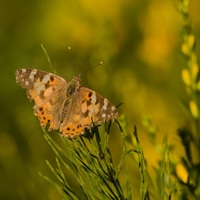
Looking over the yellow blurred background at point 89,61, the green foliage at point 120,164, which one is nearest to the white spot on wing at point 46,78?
the yellow blurred background at point 89,61

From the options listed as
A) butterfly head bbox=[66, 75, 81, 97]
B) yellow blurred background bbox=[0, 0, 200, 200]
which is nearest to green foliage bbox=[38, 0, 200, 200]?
butterfly head bbox=[66, 75, 81, 97]

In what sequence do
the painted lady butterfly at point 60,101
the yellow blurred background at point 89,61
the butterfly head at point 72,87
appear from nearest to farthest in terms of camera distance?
1. the painted lady butterfly at point 60,101
2. the butterfly head at point 72,87
3. the yellow blurred background at point 89,61

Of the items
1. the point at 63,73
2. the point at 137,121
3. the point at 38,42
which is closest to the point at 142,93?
the point at 137,121

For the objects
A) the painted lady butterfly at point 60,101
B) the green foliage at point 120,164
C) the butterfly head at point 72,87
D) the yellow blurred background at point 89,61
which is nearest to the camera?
the green foliage at point 120,164

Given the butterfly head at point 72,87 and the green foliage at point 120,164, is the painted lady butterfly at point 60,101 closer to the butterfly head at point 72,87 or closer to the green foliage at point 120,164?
the butterfly head at point 72,87

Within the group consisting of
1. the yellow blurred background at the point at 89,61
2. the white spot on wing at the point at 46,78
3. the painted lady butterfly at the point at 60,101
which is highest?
the white spot on wing at the point at 46,78

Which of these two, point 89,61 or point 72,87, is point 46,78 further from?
point 89,61

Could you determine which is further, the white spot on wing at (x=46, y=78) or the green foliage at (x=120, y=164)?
the white spot on wing at (x=46, y=78)
